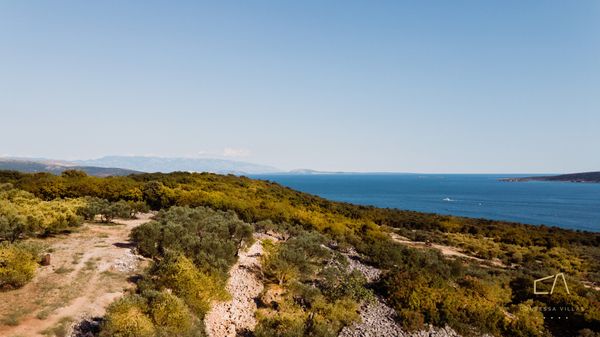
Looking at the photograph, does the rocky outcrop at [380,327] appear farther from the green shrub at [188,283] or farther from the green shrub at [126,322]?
the green shrub at [126,322]

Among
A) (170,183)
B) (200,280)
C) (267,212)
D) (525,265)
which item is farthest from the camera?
(170,183)

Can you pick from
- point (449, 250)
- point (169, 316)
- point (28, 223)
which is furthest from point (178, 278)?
point (449, 250)

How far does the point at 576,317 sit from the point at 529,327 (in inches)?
130

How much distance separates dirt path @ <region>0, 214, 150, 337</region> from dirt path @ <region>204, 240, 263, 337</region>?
3929 millimetres

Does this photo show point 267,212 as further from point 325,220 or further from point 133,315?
point 133,315

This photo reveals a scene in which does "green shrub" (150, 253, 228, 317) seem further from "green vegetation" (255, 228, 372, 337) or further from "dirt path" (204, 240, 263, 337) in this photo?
"green vegetation" (255, 228, 372, 337)

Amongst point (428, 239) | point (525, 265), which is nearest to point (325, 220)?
point (428, 239)

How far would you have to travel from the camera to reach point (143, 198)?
39.7 m

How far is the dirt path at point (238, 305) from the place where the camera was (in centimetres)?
1447

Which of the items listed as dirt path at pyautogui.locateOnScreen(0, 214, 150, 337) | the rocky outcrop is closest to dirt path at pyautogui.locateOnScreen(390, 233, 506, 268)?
the rocky outcrop

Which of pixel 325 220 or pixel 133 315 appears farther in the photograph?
pixel 325 220

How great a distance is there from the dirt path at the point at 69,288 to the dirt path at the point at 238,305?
393 centimetres

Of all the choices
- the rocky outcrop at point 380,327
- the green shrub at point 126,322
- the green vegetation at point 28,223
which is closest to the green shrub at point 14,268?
the green vegetation at point 28,223

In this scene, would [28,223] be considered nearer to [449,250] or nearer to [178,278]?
[178,278]
